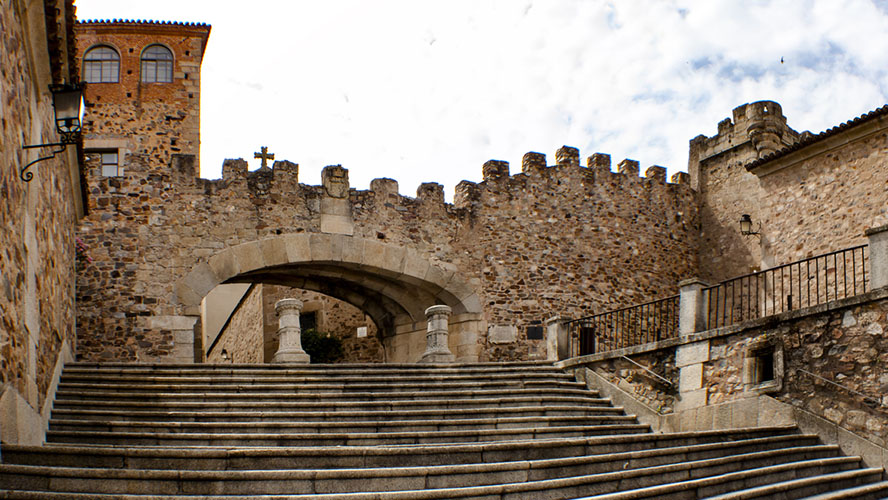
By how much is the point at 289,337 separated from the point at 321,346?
7477 mm

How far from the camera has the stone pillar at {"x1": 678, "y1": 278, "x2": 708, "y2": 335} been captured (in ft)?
36.0

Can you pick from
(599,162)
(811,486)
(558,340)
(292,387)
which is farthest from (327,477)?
(599,162)

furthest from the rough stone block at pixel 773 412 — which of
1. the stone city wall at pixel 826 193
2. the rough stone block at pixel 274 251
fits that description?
the rough stone block at pixel 274 251

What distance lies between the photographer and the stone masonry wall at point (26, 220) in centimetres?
575

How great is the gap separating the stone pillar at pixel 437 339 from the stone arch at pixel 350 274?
97.2 inches

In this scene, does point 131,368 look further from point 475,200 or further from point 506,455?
point 475,200

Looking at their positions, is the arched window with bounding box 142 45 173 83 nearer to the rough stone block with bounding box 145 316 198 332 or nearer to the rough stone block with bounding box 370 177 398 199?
the rough stone block with bounding box 370 177 398 199

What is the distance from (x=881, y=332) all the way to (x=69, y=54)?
8.24 metres

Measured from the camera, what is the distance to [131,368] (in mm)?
10547

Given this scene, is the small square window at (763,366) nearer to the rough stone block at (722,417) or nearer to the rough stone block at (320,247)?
the rough stone block at (722,417)

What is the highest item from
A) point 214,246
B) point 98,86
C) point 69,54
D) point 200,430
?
point 98,86

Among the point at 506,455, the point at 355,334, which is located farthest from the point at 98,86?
the point at 506,455

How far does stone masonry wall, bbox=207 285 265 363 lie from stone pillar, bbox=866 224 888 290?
13.5 meters

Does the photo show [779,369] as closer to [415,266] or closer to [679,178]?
[415,266]
